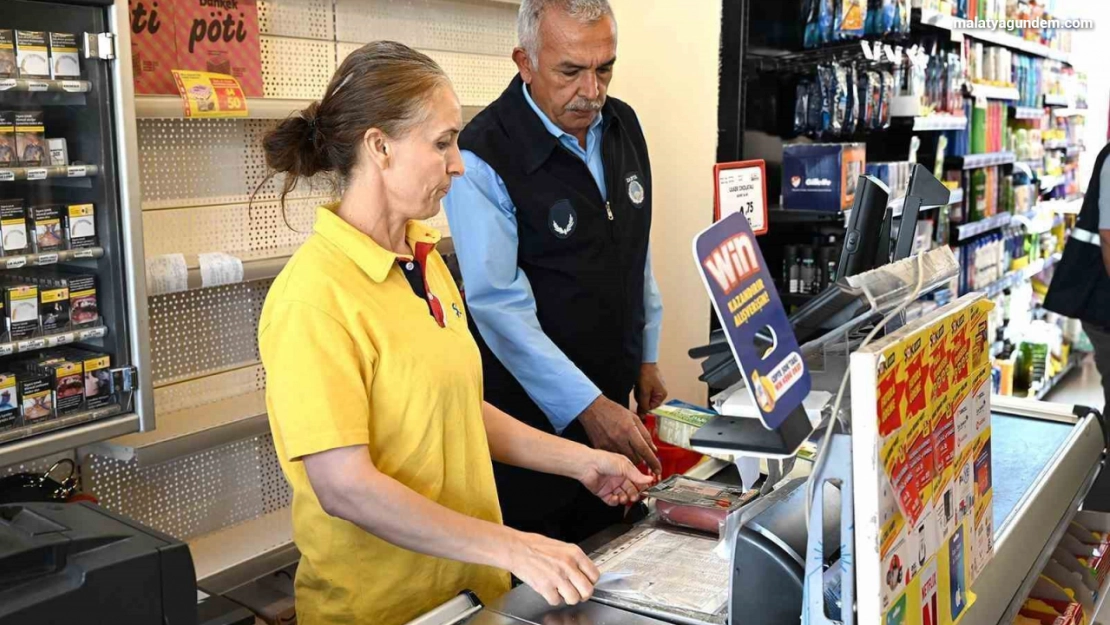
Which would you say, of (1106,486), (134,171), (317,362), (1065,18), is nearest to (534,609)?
(317,362)

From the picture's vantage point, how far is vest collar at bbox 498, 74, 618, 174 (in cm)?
260

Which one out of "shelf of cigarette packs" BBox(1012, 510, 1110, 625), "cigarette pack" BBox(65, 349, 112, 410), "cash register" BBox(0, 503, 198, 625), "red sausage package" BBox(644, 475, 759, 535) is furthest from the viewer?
"cigarette pack" BBox(65, 349, 112, 410)

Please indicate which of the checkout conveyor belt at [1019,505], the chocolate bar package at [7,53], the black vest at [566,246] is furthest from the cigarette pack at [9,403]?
the checkout conveyor belt at [1019,505]

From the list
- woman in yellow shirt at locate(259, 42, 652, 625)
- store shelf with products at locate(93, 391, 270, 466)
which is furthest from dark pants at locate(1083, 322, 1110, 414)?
woman in yellow shirt at locate(259, 42, 652, 625)

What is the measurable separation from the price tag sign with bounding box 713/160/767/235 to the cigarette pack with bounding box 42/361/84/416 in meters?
1.78

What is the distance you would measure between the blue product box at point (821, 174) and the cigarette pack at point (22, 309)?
8.75 ft

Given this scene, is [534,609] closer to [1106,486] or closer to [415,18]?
[1106,486]

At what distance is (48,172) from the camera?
2633mm

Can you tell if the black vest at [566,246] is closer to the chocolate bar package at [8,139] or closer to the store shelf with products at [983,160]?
the chocolate bar package at [8,139]

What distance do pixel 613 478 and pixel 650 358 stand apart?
110cm

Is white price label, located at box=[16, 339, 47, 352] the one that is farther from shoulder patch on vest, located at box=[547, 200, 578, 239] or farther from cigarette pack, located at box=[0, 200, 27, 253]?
shoulder patch on vest, located at box=[547, 200, 578, 239]

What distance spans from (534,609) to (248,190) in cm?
244

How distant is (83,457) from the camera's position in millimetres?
3211

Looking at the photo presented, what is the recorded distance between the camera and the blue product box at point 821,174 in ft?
12.8
